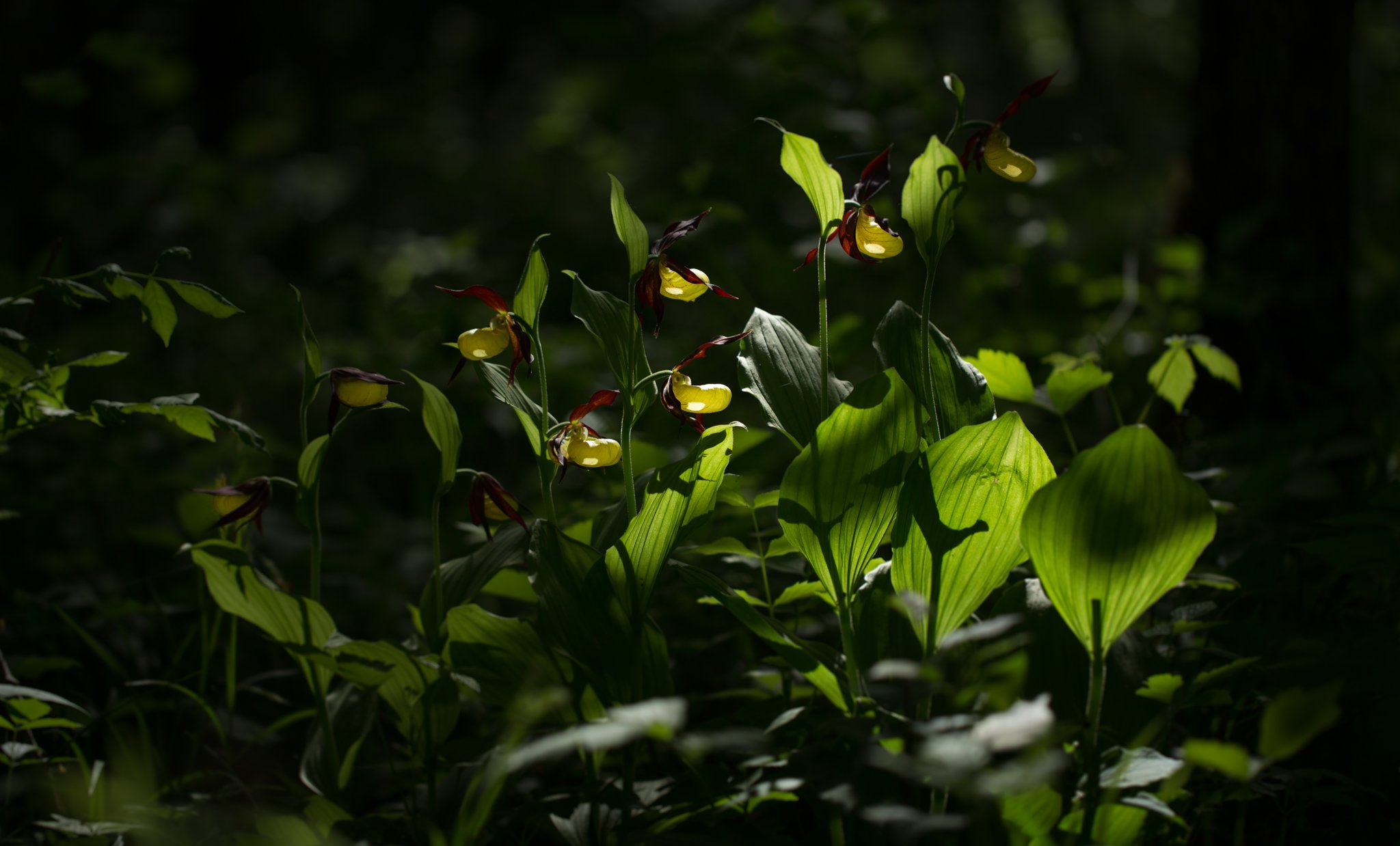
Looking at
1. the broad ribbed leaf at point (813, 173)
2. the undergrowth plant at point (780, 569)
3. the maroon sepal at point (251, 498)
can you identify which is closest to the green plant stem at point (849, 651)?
the undergrowth plant at point (780, 569)

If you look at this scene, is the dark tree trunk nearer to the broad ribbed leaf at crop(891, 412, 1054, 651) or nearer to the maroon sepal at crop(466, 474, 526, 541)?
the broad ribbed leaf at crop(891, 412, 1054, 651)

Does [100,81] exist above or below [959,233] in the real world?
above

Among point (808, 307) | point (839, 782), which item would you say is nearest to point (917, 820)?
point (839, 782)

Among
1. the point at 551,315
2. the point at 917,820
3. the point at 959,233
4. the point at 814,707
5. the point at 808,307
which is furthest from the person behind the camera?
the point at 551,315

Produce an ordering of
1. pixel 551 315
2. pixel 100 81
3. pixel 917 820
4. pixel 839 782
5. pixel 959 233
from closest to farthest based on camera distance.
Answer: pixel 917 820 → pixel 839 782 → pixel 959 233 → pixel 551 315 → pixel 100 81

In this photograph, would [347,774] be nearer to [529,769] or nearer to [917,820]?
[529,769]

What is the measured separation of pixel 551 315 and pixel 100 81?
3.72m

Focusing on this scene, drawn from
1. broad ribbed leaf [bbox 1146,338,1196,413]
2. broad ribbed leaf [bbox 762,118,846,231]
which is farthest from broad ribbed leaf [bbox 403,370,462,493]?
broad ribbed leaf [bbox 1146,338,1196,413]

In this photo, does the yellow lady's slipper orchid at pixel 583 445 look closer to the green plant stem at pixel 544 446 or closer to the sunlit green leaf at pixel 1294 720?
the green plant stem at pixel 544 446

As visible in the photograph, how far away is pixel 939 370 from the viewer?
107 centimetres

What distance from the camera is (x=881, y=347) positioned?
1064mm

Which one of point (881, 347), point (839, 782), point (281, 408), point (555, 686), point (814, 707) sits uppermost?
point (881, 347)

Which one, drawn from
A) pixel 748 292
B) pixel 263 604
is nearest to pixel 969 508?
pixel 263 604

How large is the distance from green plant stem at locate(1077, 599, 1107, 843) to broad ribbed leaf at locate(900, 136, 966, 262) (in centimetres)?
43
